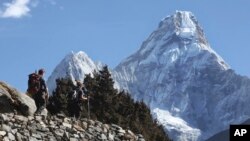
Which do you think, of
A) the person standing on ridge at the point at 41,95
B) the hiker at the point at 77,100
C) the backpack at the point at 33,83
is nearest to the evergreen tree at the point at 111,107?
the hiker at the point at 77,100

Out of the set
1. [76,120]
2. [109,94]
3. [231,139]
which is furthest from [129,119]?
[231,139]

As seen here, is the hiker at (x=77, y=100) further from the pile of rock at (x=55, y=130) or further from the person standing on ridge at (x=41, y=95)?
the person standing on ridge at (x=41, y=95)

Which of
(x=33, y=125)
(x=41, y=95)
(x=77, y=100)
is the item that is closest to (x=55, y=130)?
(x=33, y=125)

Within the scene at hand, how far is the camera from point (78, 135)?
3116cm

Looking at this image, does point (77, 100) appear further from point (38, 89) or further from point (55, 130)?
point (38, 89)

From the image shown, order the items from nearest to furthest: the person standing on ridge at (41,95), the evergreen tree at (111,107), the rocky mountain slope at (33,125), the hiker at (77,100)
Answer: the rocky mountain slope at (33,125) → the person standing on ridge at (41,95) → the hiker at (77,100) → the evergreen tree at (111,107)

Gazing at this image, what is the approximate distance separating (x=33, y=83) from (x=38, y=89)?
15.7 inches

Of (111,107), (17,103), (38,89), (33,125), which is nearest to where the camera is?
(33,125)

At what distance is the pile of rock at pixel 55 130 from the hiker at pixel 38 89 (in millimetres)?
618

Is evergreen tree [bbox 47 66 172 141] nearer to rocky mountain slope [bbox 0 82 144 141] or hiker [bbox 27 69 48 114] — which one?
rocky mountain slope [bbox 0 82 144 141]

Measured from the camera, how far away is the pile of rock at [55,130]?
92.3 feet

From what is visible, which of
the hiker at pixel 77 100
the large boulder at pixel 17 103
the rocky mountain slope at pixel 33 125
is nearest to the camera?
the rocky mountain slope at pixel 33 125

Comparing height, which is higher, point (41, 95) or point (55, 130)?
point (41, 95)

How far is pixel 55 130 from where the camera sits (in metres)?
30.2
